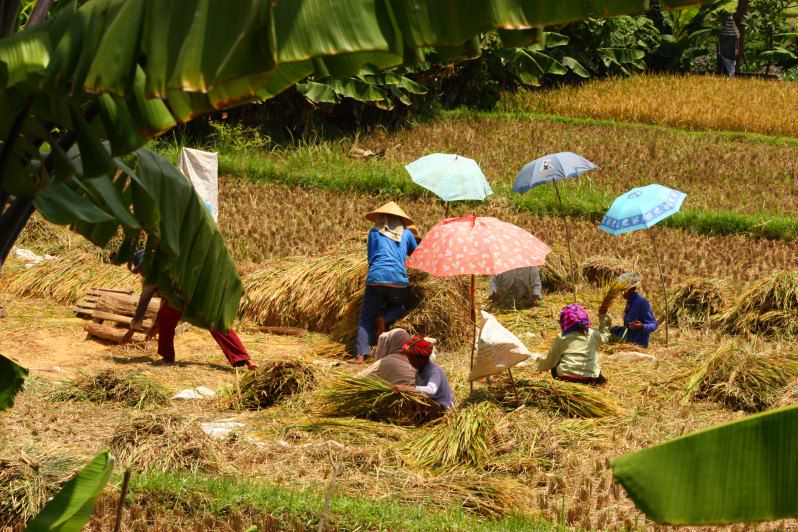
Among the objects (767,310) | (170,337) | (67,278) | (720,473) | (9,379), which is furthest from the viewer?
(67,278)

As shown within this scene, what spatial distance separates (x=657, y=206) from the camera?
833 centimetres

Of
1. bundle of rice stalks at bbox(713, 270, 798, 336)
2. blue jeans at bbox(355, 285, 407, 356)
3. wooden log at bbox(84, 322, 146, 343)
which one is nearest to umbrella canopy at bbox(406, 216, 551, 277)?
blue jeans at bbox(355, 285, 407, 356)

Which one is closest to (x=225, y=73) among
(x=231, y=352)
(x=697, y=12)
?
(x=231, y=352)

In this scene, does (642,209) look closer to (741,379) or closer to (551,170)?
(551,170)

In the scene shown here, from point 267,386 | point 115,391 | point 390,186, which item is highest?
point 390,186

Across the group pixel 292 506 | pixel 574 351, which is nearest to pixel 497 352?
pixel 574 351

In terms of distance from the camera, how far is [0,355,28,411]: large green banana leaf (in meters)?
3.39

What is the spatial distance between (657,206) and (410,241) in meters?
2.23

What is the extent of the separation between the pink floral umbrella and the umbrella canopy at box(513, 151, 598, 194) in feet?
6.68

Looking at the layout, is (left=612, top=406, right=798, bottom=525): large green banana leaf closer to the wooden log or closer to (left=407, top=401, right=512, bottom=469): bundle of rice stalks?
(left=407, top=401, right=512, bottom=469): bundle of rice stalks

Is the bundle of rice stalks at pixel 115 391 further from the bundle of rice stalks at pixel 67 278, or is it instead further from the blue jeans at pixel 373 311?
the bundle of rice stalks at pixel 67 278

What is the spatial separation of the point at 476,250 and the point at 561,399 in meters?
1.28

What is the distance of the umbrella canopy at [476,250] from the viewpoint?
6.92 meters

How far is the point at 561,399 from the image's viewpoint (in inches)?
254
